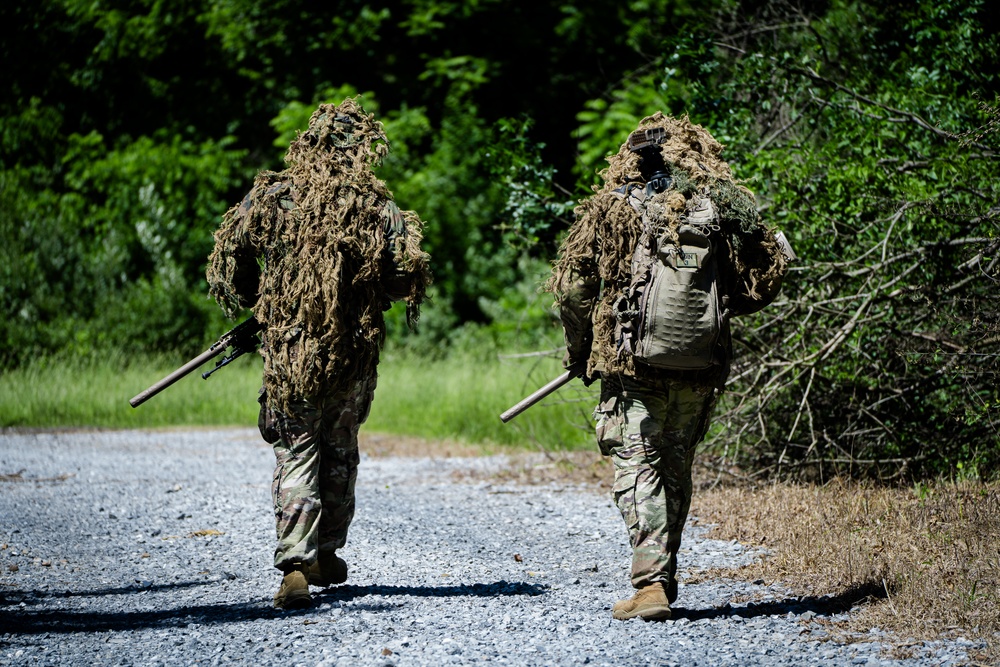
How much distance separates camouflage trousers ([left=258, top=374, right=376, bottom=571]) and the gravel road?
285 mm

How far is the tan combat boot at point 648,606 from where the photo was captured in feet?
14.5

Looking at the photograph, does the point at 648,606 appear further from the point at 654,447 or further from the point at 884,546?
the point at 884,546

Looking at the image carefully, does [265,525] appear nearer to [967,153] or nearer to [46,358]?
[967,153]

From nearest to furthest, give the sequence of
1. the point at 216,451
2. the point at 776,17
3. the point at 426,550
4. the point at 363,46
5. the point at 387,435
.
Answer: the point at 426,550
the point at 776,17
the point at 216,451
the point at 387,435
the point at 363,46

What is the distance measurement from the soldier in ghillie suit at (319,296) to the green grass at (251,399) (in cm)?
547

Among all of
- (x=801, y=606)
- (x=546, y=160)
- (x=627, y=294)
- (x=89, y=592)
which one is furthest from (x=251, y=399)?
(x=801, y=606)

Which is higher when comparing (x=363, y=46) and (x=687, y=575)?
(x=363, y=46)

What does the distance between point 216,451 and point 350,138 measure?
7025 mm

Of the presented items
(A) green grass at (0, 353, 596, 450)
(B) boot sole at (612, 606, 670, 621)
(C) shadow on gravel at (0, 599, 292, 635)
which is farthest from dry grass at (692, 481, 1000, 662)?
(A) green grass at (0, 353, 596, 450)

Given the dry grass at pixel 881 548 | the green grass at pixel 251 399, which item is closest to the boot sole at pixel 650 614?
the dry grass at pixel 881 548

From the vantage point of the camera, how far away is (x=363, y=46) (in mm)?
22812

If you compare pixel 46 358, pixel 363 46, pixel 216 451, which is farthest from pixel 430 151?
pixel 216 451

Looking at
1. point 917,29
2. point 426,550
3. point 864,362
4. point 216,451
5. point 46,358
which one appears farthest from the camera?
point 46,358

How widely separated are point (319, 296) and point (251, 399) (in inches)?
432
